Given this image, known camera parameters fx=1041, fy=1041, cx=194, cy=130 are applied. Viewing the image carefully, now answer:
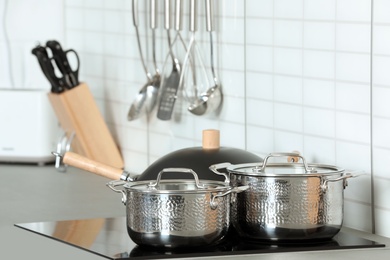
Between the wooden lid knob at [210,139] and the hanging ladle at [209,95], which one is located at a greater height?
the hanging ladle at [209,95]

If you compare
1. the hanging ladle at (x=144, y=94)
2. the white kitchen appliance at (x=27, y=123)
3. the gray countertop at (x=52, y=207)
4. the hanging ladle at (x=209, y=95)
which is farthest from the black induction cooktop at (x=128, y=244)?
the white kitchen appliance at (x=27, y=123)

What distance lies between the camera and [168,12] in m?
2.36

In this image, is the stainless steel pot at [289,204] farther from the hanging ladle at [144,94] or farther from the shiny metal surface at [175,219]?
the hanging ladle at [144,94]

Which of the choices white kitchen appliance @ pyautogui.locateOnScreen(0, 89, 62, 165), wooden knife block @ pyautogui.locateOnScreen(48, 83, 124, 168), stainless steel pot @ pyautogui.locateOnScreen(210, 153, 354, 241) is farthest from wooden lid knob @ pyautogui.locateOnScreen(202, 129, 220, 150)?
white kitchen appliance @ pyautogui.locateOnScreen(0, 89, 62, 165)

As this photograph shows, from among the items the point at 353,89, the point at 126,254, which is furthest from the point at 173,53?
the point at 126,254

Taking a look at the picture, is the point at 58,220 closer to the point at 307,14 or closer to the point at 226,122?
the point at 226,122

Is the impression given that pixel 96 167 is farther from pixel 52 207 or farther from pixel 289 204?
pixel 289 204

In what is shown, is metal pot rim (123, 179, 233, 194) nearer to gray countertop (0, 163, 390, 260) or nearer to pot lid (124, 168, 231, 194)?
pot lid (124, 168, 231, 194)

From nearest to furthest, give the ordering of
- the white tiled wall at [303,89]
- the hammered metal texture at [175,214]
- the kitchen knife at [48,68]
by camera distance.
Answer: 1. the hammered metal texture at [175,214]
2. the white tiled wall at [303,89]
3. the kitchen knife at [48,68]

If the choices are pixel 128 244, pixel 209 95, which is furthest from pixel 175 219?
pixel 209 95

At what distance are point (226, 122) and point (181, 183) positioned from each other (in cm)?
58

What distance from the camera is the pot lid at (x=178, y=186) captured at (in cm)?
158

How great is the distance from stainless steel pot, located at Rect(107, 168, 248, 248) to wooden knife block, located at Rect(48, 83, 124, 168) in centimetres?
94

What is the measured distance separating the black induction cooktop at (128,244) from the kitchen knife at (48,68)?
0.71m
